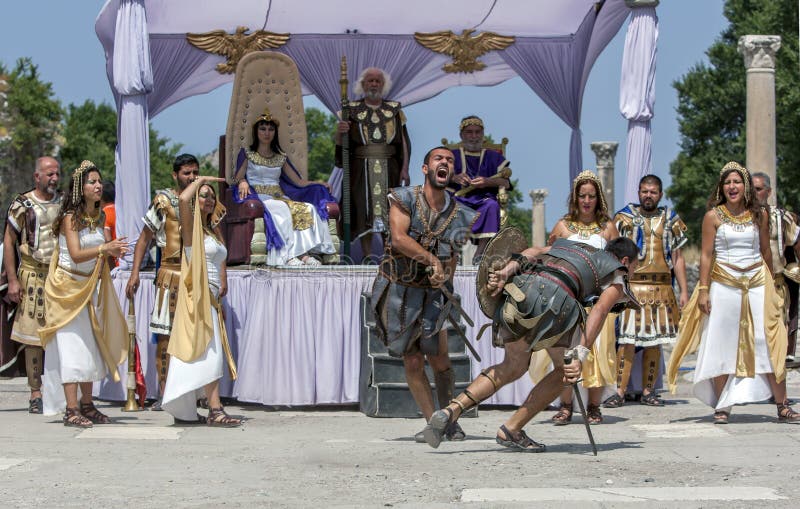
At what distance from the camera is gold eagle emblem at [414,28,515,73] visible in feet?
49.2

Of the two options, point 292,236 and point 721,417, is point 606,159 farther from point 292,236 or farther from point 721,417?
point 721,417

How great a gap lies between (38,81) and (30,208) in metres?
40.8

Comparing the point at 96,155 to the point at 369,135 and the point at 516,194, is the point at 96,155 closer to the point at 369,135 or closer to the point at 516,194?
the point at 516,194

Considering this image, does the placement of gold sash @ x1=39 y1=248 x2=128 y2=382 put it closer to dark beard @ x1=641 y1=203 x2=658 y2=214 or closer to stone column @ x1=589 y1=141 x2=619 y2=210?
dark beard @ x1=641 y1=203 x2=658 y2=214

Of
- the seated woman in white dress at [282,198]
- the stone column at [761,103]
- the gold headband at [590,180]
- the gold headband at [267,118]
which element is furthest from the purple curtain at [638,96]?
the stone column at [761,103]

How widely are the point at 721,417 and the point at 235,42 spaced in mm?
7524

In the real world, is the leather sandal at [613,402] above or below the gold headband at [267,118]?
below

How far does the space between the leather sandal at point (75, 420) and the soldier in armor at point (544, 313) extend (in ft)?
8.66

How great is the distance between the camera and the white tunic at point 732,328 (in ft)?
29.8

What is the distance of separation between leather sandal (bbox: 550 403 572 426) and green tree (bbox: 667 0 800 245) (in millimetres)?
31105

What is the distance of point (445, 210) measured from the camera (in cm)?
783

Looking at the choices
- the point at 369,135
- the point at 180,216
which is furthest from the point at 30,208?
the point at 369,135

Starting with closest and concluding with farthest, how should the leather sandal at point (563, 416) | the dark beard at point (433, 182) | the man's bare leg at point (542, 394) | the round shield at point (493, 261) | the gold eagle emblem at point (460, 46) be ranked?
the round shield at point (493, 261) < the man's bare leg at point (542, 394) < the dark beard at point (433, 182) < the leather sandal at point (563, 416) < the gold eagle emblem at point (460, 46)

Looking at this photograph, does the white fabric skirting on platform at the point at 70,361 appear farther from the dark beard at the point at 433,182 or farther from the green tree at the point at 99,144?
the green tree at the point at 99,144
